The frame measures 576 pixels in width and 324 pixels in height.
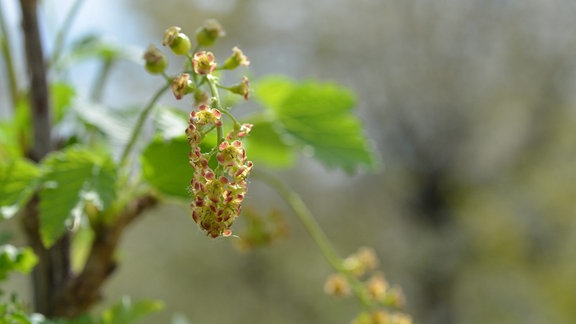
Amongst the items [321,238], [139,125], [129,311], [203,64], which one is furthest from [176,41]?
[321,238]

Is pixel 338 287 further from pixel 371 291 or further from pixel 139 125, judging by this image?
pixel 139 125

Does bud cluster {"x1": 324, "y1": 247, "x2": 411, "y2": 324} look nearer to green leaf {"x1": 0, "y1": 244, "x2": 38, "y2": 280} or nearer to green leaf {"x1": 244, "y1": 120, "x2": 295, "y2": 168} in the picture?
green leaf {"x1": 244, "y1": 120, "x2": 295, "y2": 168}

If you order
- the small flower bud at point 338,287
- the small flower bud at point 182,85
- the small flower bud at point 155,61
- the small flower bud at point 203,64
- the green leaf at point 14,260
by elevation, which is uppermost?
the small flower bud at point 338,287

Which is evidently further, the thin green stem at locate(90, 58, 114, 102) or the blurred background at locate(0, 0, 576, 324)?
the blurred background at locate(0, 0, 576, 324)

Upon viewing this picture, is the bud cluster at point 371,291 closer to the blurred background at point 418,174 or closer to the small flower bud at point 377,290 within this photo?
the small flower bud at point 377,290

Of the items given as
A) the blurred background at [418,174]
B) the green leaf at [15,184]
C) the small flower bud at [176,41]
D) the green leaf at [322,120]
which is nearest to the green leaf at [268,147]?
the green leaf at [322,120]

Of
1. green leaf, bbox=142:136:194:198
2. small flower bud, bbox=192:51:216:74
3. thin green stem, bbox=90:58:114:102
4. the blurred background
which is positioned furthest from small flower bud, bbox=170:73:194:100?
the blurred background

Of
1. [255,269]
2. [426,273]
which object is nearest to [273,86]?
[426,273]
